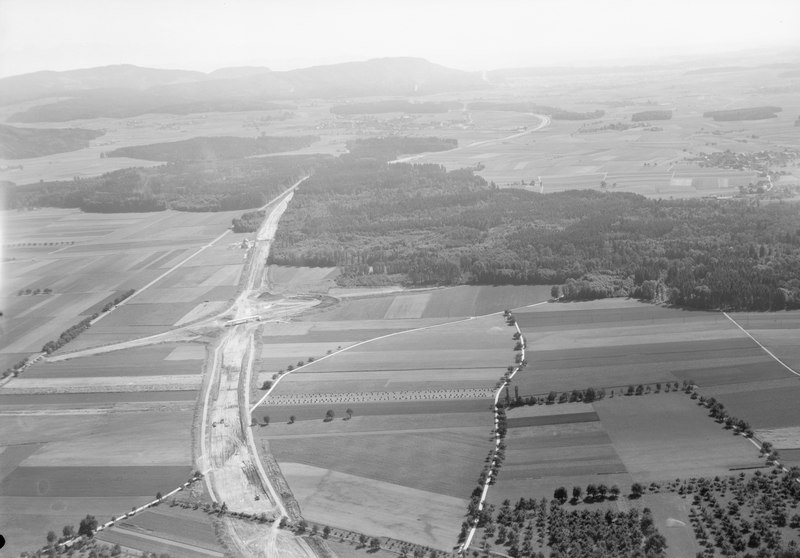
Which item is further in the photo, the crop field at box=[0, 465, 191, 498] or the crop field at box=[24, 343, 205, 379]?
the crop field at box=[24, 343, 205, 379]

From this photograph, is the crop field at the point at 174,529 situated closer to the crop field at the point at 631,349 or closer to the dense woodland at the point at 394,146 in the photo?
the crop field at the point at 631,349

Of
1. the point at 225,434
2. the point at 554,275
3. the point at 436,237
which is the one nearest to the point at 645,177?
the point at 436,237

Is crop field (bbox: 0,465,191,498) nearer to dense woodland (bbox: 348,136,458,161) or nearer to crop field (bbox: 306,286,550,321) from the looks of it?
crop field (bbox: 306,286,550,321)

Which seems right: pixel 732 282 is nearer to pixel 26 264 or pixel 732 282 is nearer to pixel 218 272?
pixel 218 272

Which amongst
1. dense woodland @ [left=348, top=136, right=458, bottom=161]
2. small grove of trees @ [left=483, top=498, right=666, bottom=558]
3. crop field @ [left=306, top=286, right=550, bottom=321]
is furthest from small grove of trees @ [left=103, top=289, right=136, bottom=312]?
dense woodland @ [left=348, top=136, right=458, bottom=161]

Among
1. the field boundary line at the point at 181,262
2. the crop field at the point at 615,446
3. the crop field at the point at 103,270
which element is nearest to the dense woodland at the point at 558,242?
the field boundary line at the point at 181,262

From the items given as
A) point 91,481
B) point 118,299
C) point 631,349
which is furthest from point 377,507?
point 118,299
